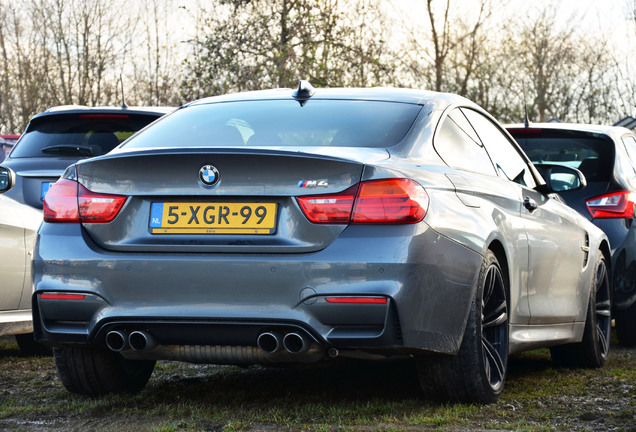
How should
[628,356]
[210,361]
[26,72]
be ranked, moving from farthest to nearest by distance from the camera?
[26,72] → [628,356] → [210,361]

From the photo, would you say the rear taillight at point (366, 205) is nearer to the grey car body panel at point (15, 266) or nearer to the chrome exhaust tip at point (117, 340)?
the chrome exhaust tip at point (117, 340)

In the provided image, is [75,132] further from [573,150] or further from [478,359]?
[478,359]

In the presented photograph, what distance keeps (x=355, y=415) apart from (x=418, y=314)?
672 millimetres

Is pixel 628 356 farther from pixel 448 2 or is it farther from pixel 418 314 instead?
pixel 448 2

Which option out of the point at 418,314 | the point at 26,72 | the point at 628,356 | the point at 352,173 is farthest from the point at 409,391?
the point at 26,72

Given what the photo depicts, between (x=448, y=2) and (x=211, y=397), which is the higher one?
(x=448, y=2)

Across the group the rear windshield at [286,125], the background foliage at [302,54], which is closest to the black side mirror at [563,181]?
the rear windshield at [286,125]

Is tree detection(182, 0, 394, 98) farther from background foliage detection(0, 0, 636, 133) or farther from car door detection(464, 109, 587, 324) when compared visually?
car door detection(464, 109, 587, 324)

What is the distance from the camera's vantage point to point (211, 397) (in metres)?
4.84

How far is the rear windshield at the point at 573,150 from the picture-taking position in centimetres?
716

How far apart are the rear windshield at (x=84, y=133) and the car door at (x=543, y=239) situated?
328 centimetres

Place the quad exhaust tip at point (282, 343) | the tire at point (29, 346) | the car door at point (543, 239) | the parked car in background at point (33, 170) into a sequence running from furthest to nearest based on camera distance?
the tire at point (29, 346) → the parked car in background at point (33, 170) → the car door at point (543, 239) → the quad exhaust tip at point (282, 343)

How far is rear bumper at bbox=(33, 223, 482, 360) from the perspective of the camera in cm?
376

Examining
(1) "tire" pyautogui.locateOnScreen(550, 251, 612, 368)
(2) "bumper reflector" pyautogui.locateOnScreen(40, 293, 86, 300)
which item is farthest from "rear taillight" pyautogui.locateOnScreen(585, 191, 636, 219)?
(2) "bumper reflector" pyautogui.locateOnScreen(40, 293, 86, 300)
